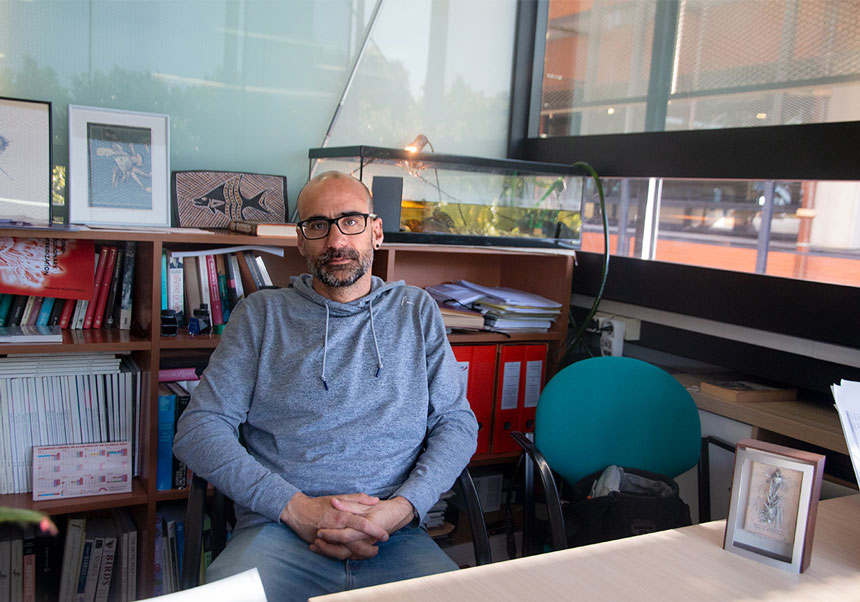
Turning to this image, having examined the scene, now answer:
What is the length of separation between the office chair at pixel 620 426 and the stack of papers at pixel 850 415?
665 mm

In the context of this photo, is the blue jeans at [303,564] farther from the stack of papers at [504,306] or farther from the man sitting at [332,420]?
the stack of papers at [504,306]

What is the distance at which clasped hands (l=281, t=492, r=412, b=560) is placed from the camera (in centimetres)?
162

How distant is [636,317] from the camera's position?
2.73 m

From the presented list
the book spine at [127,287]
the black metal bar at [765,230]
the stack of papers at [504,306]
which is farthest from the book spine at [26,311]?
the black metal bar at [765,230]

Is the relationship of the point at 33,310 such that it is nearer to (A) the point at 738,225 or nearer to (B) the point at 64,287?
(B) the point at 64,287

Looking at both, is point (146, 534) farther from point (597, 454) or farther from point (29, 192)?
point (597, 454)

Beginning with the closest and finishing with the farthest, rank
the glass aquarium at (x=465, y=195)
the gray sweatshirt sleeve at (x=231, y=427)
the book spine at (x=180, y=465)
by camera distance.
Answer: the gray sweatshirt sleeve at (x=231, y=427) → the book spine at (x=180, y=465) → the glass aquarium at (x=465, y=195)

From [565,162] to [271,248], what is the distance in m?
1.33

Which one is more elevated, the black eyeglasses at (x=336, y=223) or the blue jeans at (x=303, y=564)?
the black eyeglasses at (x=336, y=223)

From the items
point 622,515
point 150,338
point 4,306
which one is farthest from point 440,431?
point 4,306

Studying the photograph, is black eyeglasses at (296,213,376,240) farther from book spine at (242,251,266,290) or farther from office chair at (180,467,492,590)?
office chair at (180,467,492,590)

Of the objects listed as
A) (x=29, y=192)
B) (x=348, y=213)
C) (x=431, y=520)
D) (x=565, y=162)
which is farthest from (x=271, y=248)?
(x=565, y=162)

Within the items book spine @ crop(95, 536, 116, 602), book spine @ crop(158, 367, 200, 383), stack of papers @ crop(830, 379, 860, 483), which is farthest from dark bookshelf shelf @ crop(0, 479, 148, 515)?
stack of papers @ crop(830, 379, 860, 483)

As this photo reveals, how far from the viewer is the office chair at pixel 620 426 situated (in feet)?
6.92
